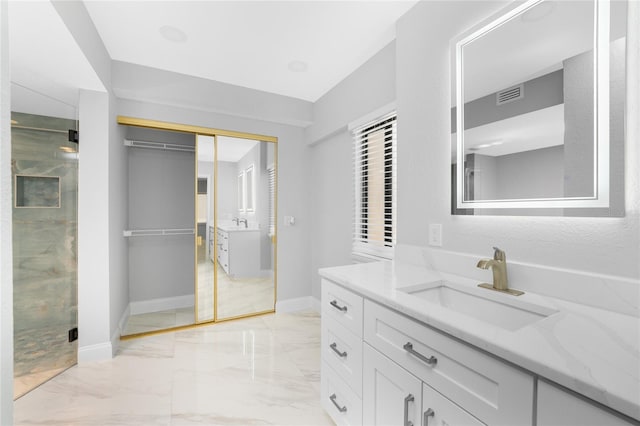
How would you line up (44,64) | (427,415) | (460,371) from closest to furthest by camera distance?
(460,371)
(427,415)
(44,64)

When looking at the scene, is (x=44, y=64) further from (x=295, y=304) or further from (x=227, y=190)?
(x=295, y=304)

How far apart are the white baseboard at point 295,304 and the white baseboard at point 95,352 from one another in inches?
63.5

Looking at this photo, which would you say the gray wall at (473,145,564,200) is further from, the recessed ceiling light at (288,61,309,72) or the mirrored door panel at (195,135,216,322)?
the mirrored door panel at (195,135,216,322)

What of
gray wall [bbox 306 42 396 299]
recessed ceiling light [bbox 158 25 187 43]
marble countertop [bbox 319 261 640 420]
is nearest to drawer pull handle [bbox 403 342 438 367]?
marble countertop [bbox 319 261 640 420]

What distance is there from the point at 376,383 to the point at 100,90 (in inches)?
113

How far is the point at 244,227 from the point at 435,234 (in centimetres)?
221

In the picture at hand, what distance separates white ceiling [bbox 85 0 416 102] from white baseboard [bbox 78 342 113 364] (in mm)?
2443

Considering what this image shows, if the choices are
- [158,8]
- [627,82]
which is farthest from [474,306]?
[158,8]

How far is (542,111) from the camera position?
3.93 ft

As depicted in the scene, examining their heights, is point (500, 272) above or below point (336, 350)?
above

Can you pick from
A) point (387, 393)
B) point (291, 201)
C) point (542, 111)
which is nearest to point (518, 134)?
point (542, 111)

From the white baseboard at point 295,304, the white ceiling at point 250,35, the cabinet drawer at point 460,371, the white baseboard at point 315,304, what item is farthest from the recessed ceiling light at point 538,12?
the white baseboard at point 295,304

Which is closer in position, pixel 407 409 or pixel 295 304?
pixel 407 409

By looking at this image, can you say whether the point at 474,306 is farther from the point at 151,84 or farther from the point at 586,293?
the point at 151,84
